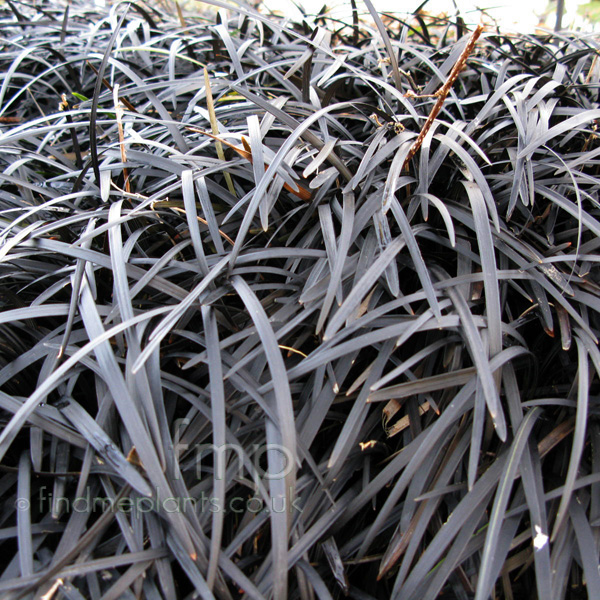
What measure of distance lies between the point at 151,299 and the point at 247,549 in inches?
18.4

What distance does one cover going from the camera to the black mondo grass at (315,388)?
694 mm

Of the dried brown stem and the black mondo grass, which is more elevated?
the dried brown stem

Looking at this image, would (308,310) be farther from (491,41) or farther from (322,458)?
(491,41)

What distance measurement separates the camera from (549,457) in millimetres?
847

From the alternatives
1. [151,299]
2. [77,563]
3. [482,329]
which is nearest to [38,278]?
[151,299]

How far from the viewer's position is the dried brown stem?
79 centimetres

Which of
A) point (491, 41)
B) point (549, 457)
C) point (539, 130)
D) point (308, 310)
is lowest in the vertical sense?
point (549, 457)

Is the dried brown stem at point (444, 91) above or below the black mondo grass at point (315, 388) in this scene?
above

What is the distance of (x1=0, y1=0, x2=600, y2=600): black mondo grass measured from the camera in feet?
2.28

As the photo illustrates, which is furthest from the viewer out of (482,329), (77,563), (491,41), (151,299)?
(491,41)

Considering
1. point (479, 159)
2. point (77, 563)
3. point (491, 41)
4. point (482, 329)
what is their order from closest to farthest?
1. point (77, 563)
2. point (482, 329)
3. point (479, 159)
4. point (491, 41)

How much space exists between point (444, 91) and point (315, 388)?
1.85 ft

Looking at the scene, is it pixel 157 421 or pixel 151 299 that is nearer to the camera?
pixel 157 421

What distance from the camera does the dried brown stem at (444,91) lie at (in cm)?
79
